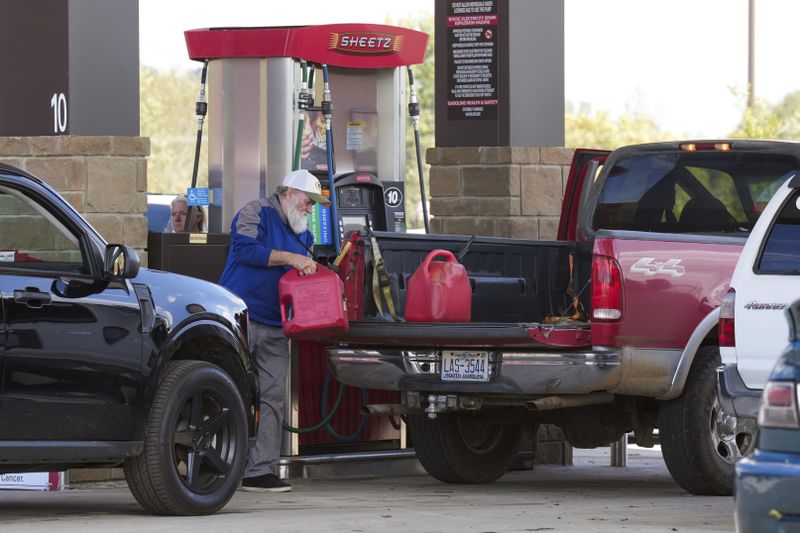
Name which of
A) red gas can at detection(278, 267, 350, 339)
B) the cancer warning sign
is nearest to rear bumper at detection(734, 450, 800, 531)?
red gas can at detection(278, 267, 350, 339)

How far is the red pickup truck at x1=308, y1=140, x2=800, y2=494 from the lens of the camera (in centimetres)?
1062

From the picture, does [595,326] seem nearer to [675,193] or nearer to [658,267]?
[658,267]

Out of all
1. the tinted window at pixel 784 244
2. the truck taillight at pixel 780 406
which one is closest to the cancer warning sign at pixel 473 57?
the tinted window at pixel 784 244

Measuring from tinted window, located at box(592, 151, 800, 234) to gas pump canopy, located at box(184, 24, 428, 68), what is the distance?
332cm

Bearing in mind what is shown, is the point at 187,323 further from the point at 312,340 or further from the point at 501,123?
the point at 501,123

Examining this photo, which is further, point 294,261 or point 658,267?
point 294,261

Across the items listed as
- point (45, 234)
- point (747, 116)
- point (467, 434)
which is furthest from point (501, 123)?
point (747, 116)

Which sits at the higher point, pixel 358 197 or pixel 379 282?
pixel 358 197

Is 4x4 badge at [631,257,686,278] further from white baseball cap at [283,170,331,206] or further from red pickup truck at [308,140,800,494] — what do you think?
white baseball cap at [283,170,331,206]

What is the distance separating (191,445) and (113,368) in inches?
26.8

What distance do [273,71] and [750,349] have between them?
5905mm

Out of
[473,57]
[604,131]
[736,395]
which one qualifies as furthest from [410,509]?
[604,131]

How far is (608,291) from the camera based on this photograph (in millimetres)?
10578

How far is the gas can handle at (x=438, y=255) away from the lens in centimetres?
1099
